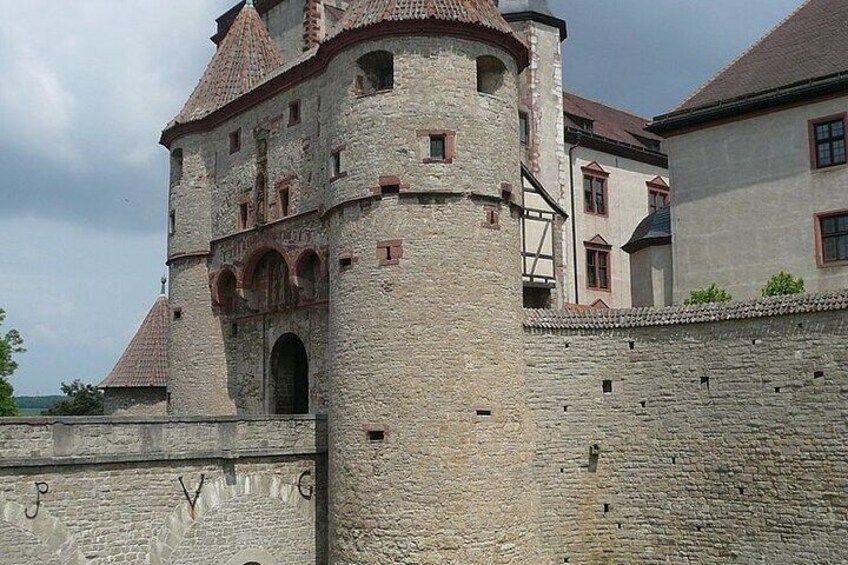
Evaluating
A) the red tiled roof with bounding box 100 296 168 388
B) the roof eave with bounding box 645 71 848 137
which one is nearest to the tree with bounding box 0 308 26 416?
the red tiled roof with bounding box 100 296 168 388

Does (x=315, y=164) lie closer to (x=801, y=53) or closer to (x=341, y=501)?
(x=341, y=501)

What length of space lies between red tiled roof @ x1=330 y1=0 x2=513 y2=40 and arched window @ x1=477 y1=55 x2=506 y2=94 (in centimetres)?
72

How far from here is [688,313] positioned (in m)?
21.6

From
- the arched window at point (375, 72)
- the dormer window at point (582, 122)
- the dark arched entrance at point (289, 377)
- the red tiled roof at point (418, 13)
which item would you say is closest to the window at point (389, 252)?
the arched window at point (375, 72)

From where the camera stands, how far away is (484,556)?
20453 mm

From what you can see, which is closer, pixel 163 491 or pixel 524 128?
pixel 163 491

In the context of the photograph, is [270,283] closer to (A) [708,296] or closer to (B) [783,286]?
(A) [708,296]

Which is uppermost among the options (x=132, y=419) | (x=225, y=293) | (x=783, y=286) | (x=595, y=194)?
(x=595, y=194)

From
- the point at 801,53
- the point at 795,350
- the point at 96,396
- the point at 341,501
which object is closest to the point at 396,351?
the point at 341,501

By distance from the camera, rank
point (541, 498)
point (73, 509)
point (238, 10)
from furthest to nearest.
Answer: point (238, 10) < point (541, 498) < point (73, 509)

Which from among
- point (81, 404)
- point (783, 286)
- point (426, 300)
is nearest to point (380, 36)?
point (426, 300)

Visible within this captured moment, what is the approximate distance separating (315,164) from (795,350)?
39.8ft

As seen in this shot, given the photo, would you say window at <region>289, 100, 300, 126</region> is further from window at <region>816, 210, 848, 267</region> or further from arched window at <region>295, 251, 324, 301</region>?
window at <region>816, 210, 848, 267</region>

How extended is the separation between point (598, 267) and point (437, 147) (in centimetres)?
1627
